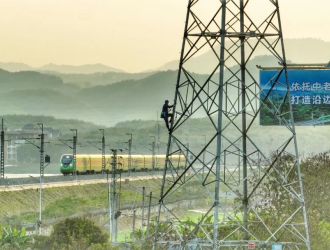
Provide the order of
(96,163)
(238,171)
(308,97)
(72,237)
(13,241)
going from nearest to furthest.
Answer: (238,171) → (72,237) → (13,241) → (308,97) → (96,163)

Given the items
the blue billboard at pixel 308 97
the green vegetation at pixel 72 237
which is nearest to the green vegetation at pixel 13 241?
the green vegetation at pixel 72 237

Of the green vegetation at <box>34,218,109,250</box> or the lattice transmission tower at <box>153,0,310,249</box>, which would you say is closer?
the lattice transmission tower at <box>153,0,310,249</box>

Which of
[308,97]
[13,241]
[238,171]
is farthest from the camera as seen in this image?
[308,97]

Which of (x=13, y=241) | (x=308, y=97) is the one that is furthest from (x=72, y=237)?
(x=308, y=97)

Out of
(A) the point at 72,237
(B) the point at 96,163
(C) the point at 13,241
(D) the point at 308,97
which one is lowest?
(C) the point at 13,241

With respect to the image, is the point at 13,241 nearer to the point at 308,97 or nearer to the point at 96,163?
the point at 308,97

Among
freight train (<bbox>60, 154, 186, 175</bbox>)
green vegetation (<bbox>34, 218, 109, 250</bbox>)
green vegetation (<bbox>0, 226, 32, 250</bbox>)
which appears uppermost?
freight train (<bbox>60, 154, 186, 175</bbox>)

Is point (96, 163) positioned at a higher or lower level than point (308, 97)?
lower

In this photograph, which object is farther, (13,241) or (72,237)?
(13,241)

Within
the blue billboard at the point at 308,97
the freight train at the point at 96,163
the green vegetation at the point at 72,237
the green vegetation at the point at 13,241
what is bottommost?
the green vegetation at the point at 13,241

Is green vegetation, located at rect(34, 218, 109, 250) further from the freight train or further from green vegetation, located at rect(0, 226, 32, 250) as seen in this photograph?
the freight train

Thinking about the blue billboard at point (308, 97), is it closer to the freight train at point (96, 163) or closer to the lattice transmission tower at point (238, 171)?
the lattice transmission tower at point (238, 171)

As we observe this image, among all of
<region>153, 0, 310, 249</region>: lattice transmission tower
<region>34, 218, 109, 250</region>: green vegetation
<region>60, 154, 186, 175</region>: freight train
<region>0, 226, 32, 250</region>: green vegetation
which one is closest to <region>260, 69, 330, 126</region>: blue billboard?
<region>153, 0, 310, 249</region>: lattice transmission tower

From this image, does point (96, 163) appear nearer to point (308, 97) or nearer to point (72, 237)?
point (308, 97)
